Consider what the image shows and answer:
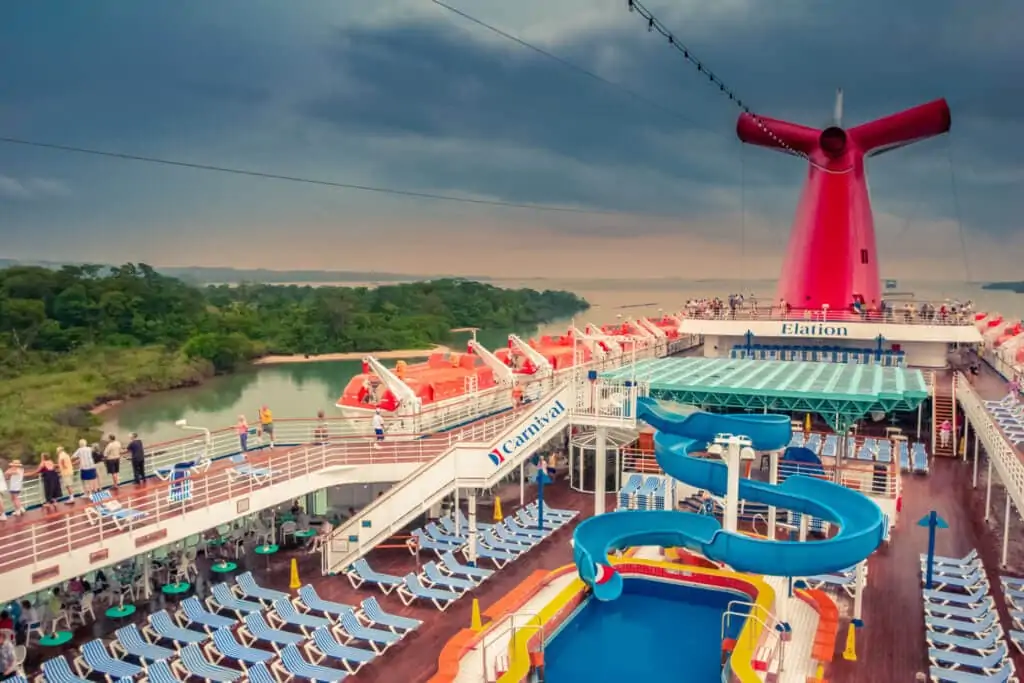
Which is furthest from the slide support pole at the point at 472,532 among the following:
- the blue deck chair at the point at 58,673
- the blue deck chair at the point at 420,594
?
the blue deck chair at the point at 58,673

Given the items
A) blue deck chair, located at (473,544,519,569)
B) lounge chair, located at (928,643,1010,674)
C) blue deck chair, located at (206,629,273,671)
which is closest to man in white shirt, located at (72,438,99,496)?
blue deck chair, located at (206,629,273,671)

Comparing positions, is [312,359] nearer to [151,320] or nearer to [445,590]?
[151,320]

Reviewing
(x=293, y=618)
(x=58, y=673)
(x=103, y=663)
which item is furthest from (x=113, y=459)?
(x=293, y=618)

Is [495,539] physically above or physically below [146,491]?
below

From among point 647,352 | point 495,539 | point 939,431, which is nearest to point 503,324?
point 647,352

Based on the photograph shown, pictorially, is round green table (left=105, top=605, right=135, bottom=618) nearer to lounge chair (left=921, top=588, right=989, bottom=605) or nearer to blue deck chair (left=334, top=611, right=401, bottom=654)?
blue deck chair (left=334, top=611, right=401, bottom=654)

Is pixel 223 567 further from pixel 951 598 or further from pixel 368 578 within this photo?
pixel 951 598

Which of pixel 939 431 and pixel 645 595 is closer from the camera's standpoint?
pixel 645 595
